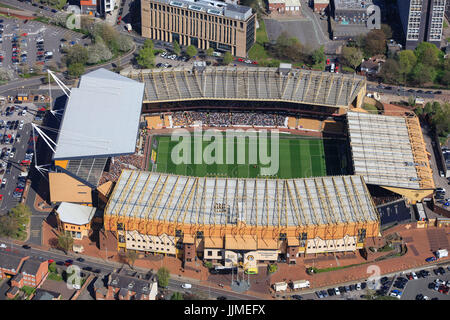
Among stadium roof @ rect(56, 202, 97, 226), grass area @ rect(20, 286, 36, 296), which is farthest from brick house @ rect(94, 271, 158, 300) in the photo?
stadium roof @ rect(56, 202, 97, 226)

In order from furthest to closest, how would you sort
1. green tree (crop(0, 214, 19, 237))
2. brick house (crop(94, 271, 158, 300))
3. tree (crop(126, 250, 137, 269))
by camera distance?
green tree (crop(0, 214, 19, 237)) → tree (crop(126, 250, 137, 269)) → brick house (crop(94, 271, 158, 300))

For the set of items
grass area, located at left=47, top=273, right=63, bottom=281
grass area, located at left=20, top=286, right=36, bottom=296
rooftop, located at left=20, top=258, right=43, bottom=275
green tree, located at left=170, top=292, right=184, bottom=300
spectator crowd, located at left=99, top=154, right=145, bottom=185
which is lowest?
grass area, located at left=47, top=273, right=63, bottom=281

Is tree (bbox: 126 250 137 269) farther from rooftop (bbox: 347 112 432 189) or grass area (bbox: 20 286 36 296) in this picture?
rooftop (bbox: 347 112 432 189)

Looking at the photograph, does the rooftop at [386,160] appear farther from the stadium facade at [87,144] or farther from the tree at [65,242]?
the tree at [65,242]

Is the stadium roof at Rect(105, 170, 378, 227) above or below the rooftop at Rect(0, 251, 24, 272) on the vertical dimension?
above

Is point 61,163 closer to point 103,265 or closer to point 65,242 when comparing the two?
point 65,242

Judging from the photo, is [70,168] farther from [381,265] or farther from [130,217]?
[381,265]

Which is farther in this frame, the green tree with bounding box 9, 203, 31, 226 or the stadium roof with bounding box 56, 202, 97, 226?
the green tree with bounding box 9, 203, 31, 226

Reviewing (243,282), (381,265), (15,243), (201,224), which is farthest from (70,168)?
(381,265)
